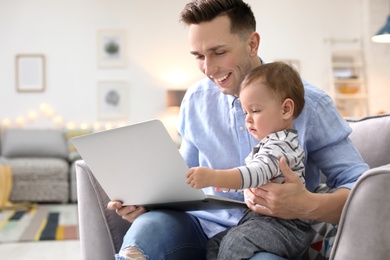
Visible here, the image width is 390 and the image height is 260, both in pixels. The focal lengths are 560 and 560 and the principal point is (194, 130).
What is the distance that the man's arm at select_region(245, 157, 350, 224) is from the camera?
1304 millimetres

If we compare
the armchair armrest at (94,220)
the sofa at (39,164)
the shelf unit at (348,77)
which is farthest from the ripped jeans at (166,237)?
the shelf unit at (348,77)

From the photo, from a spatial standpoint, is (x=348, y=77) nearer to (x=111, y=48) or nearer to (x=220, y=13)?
(x=111, y=48)

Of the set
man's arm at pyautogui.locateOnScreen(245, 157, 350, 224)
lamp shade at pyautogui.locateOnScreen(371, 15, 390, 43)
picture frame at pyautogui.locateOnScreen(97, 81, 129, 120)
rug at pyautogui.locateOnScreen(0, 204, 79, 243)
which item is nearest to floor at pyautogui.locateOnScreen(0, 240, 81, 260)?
rug at pyautogui.locateOnScreen(0, 204, 79, 243)

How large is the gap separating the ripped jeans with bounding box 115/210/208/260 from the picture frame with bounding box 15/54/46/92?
6075 millimetres

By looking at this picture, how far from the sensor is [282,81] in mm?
1391

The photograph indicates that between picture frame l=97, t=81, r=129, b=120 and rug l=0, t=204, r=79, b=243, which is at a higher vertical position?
picture frame l=97, t=81, r=129, b=120

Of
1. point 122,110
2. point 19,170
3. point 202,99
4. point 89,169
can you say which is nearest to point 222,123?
point 202,99

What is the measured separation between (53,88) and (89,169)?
6.01 meters

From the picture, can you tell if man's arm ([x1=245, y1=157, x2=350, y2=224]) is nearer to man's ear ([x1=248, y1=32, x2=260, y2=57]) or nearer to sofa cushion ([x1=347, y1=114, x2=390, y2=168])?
sofa cushion ([x1=347, y1=114, x2=390, y2=168])

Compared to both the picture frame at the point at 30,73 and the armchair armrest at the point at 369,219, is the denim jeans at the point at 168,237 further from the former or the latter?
the picture frame at the point at 30,73

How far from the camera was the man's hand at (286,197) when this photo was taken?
4.26 feet

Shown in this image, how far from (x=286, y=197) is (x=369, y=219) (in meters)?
0.21

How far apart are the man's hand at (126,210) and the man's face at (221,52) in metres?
0.42

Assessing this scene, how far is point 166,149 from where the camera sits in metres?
1.27
